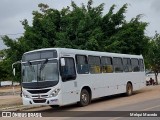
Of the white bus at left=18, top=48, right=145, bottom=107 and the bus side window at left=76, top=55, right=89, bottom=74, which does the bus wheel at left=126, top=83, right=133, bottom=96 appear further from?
the bus side window at left=76, top=55, right=89, bottom=74

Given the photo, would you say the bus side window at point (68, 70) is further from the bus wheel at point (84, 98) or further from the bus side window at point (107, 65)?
the bus side window at point (107, 65)

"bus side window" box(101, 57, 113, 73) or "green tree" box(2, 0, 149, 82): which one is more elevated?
"green tree" box(2, 0, 149, 82)

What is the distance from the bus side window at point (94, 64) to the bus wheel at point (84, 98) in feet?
4.56

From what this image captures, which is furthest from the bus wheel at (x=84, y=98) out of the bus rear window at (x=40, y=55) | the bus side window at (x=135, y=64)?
the bus side window at (x=135, y=64)

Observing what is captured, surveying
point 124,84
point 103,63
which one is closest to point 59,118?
point 103,63

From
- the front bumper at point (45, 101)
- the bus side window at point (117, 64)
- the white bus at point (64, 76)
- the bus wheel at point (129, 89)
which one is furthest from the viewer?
the bus wheel at point (129, 89)

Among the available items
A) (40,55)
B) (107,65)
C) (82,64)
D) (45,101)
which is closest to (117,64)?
(107,65)

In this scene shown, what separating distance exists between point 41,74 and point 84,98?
317 cm

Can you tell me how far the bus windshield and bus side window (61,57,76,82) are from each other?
0.43 m

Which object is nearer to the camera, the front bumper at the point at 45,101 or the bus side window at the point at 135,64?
the front bumper at the point at 45,101

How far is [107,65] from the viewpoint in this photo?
78.8 feet

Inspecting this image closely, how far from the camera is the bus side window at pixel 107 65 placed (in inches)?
925

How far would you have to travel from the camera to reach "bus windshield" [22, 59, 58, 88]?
18672 mm

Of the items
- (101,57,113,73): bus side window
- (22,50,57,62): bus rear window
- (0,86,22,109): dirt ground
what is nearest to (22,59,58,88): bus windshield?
(22,50,57,62): bus rear window
